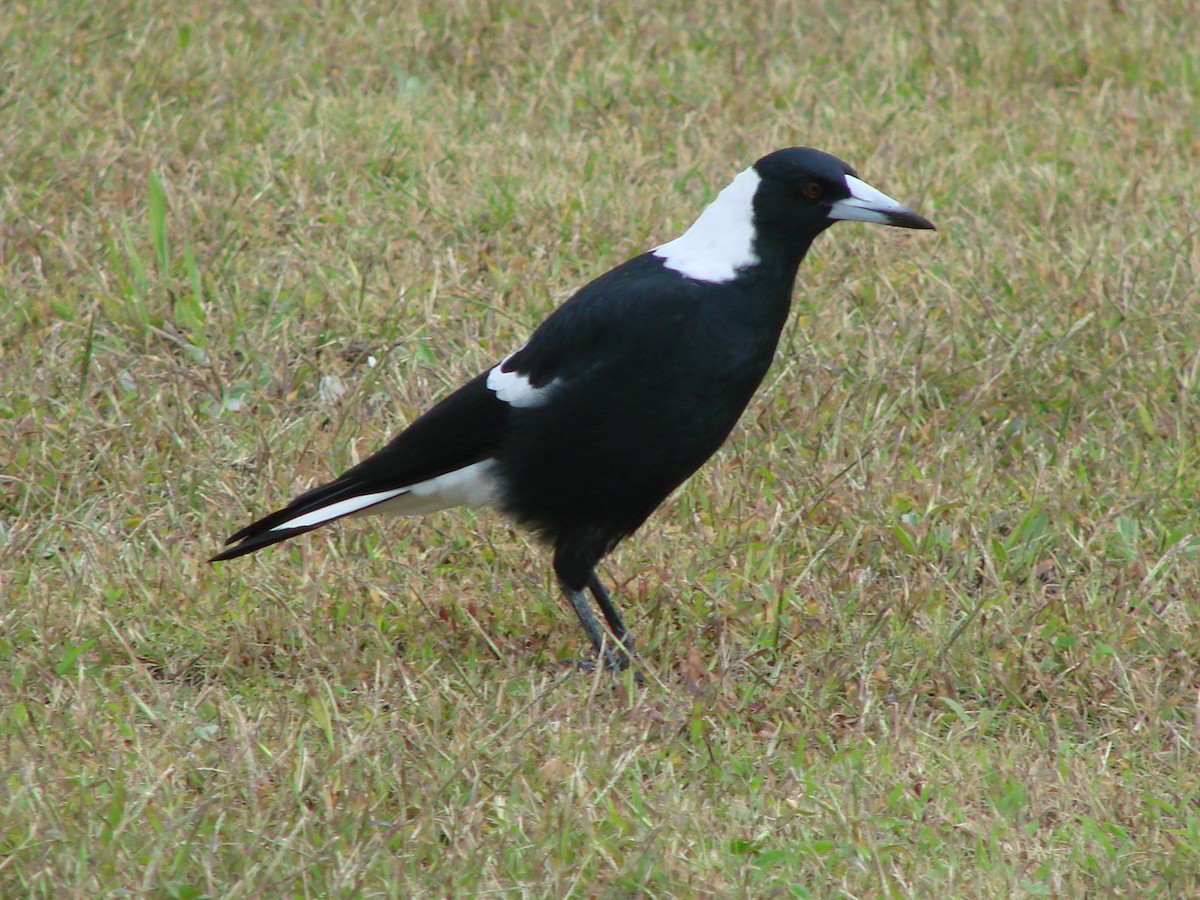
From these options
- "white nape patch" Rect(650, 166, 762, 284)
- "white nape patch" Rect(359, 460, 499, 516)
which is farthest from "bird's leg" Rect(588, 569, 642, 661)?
"white nape patch" Rect(650, 166, 762, 284)

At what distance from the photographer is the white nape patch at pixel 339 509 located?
2.91 meters

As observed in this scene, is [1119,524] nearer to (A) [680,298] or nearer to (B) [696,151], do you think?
(A) [680,298]

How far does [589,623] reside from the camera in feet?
9.78

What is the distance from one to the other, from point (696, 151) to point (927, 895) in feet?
9.78

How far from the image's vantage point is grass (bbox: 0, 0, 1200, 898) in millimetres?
2379

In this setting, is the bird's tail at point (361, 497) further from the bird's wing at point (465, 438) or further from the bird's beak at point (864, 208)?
the bird's beak at point (864, 208)

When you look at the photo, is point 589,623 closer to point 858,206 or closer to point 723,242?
point 723,242

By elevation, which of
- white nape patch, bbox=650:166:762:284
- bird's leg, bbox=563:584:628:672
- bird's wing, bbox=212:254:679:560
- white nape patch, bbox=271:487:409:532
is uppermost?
white nape patch, bbox=650:166:762:284

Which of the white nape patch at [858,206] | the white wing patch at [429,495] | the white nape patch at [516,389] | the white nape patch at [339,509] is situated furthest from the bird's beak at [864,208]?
the white nape patch at [339,509]

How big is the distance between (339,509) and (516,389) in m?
0.37

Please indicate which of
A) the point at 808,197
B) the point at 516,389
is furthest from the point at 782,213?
the point at 516,389

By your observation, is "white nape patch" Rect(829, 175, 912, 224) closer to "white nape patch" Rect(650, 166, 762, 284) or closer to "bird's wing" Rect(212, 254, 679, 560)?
"white nape patch" Rect(650, 166, 762, 284)

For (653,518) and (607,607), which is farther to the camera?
(653,518)

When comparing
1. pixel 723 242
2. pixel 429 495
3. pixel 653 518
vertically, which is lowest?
pixel 653 518
